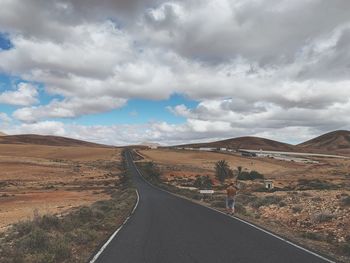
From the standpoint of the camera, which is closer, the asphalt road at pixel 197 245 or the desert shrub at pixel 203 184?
the asphalt road at pixel 197 245

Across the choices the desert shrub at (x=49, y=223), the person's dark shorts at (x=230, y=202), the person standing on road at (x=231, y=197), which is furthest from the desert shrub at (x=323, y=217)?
the desert shrub at (x=49, y=223)

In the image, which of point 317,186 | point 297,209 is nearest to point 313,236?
point 297,209

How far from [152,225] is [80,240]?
4354 millimetres

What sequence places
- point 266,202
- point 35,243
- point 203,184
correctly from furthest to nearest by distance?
point 203,184, point 266,202, point 35,243

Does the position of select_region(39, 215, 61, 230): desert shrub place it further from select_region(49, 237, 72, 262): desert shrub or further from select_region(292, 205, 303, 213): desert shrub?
select_region(292, 205, 303, 213): desert shrub

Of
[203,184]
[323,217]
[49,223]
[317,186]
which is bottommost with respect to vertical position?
[203,184]

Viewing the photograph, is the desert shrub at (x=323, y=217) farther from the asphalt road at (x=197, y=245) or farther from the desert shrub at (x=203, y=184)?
the desert shrub at (x=203, y=184)

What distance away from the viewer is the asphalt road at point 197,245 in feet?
35.3

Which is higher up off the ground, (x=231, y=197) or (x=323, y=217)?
(x=231, y=197)

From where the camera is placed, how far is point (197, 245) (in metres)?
12.8

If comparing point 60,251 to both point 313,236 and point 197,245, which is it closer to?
point 197,245

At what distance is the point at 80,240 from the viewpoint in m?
14.0

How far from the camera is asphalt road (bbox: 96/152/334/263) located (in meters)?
10.8

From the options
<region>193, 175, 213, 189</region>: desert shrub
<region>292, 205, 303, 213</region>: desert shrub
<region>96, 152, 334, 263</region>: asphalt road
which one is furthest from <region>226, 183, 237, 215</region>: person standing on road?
<region>193, 175, 213, 189</region>: desert shrub
